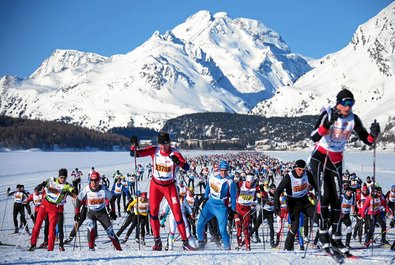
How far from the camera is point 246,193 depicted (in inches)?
529

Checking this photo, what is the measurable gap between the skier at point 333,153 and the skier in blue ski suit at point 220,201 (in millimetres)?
3984

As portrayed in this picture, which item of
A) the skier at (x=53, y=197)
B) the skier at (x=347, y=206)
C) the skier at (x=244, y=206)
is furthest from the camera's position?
the skier at (x=347, y=206)

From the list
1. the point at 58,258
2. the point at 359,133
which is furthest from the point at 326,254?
the point at 58,258

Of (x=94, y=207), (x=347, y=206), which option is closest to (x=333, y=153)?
(x=94, y=207)

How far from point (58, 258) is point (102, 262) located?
31.7 inches

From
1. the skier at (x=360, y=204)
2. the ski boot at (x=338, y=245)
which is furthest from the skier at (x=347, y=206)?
the ski boot at (x=338, y=245)

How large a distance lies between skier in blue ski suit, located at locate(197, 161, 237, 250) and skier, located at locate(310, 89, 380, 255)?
13.1 feet

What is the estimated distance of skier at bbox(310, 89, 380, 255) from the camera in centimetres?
678

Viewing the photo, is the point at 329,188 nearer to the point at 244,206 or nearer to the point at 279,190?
the point at 279,190

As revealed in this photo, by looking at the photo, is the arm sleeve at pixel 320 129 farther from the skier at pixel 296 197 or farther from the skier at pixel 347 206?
the skier at pixel 347 206

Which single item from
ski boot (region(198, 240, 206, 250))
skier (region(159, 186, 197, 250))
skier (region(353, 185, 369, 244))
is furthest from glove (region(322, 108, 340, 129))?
skier (region(353, 185, 369, 244))

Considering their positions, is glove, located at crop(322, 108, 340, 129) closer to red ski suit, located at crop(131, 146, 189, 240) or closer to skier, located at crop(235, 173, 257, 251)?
red ski suit, located at crop(131, 146, 189, 240)

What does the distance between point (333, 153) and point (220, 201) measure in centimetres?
453

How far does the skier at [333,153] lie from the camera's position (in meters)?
6.78
